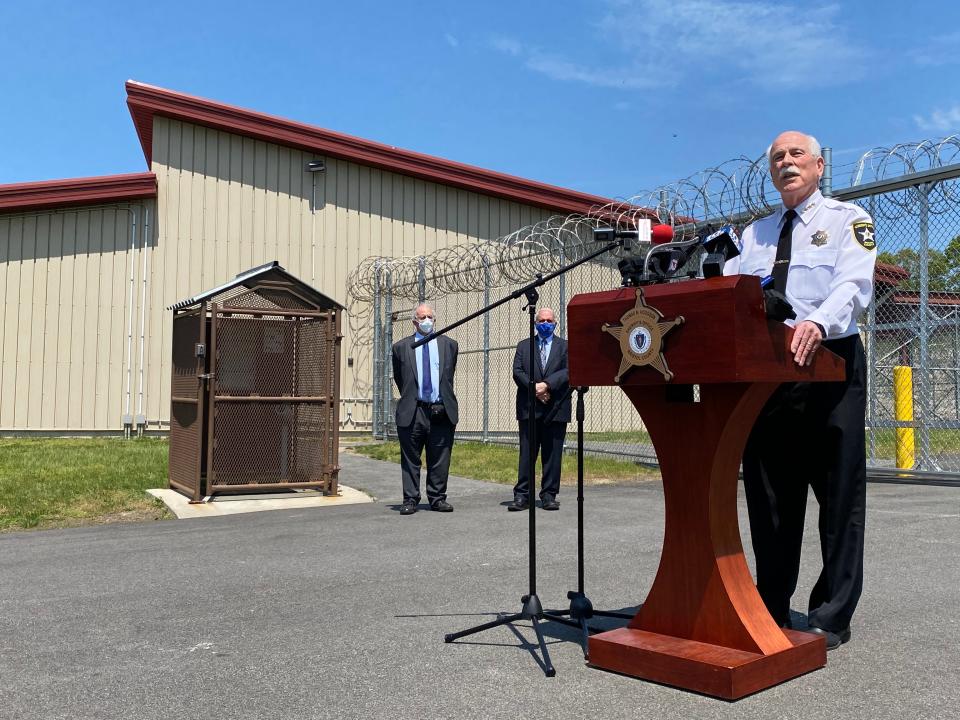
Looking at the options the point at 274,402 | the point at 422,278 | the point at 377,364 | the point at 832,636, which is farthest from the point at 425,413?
the point at 377,364

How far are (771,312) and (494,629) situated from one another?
1.93 m

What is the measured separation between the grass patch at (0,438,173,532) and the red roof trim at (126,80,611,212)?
271 inches

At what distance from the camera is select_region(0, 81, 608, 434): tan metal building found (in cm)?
1661

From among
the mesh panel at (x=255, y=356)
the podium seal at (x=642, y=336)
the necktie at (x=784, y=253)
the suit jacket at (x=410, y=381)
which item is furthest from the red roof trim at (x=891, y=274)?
the podium seal at (x=642, y=336)

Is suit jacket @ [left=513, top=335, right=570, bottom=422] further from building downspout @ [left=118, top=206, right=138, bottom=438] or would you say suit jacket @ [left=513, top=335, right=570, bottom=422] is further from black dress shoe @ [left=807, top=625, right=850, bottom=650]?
building downspout @ [left=118, top=206, right=138, bottom=438]

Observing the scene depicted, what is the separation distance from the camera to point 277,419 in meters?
9.46

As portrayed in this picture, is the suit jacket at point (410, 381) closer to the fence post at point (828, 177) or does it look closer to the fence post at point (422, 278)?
the fence post at point (828, 177)

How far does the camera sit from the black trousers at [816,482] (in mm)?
3609

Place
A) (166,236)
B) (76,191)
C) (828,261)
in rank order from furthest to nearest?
(166,236), (76,191), (828,261)

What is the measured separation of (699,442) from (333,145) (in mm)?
16698

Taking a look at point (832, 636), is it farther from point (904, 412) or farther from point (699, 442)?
point (904, 412)

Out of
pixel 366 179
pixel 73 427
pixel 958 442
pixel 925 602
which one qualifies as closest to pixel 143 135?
pixel 366 179

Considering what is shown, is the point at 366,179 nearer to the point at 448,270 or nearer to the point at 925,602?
the point at 448,270

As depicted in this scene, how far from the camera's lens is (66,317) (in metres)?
16.8
